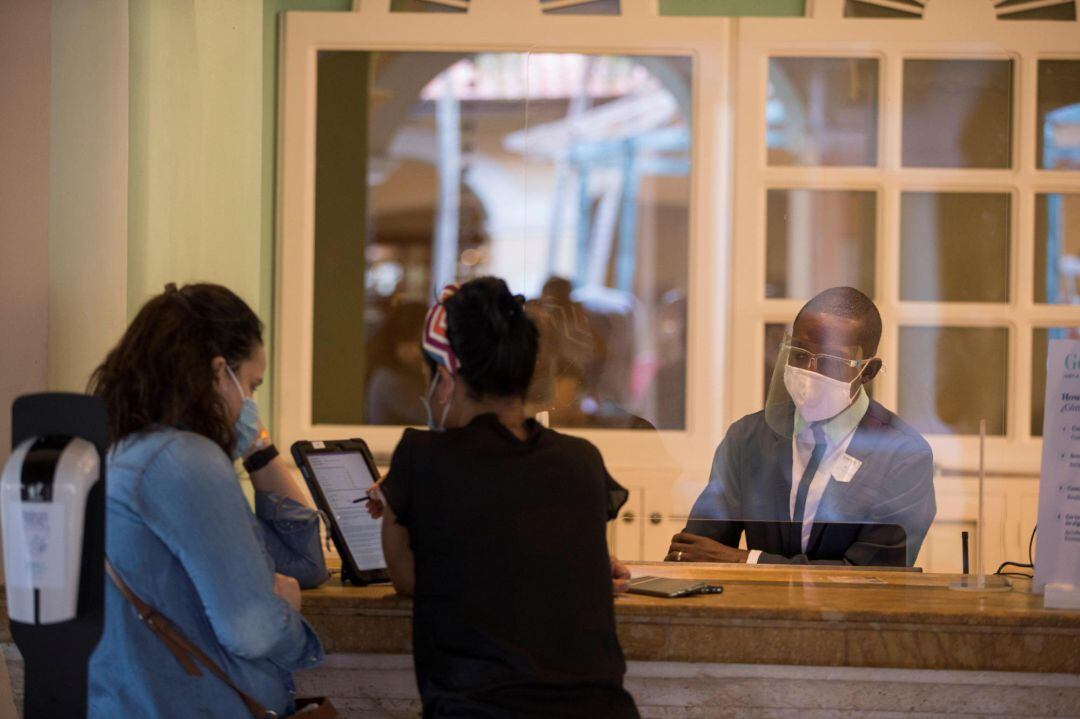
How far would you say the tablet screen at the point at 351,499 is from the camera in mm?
2451

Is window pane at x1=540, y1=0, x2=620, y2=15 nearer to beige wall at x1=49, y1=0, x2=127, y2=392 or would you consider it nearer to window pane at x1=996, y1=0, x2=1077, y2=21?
window pane at x1=996, y1=0, x2=1077, y2=21

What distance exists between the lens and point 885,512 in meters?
3.09

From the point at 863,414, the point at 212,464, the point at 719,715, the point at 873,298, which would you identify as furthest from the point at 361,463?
the point at 873,298

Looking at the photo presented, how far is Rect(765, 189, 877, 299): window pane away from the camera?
3545mm

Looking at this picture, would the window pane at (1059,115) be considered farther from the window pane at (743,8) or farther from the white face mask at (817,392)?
the white face mask at (817,392)

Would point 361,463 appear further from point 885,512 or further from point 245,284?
point 245,284

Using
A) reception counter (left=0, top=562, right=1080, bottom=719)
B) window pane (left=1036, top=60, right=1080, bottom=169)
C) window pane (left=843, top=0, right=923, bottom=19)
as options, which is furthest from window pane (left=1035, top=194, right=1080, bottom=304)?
reception counter (left=0, top=562, right=1080, bottom=719)

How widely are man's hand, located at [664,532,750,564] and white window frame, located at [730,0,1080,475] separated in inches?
19.9

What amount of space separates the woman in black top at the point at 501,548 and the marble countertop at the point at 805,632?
39 cm

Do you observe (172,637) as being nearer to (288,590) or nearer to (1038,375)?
(288,590)

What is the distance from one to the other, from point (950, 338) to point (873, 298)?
271 millimetres

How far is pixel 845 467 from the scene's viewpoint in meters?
3.13

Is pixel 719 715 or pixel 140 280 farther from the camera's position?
pixel 140 280

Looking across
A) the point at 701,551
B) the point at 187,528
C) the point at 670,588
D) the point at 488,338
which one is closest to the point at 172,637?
the point at 187,528
